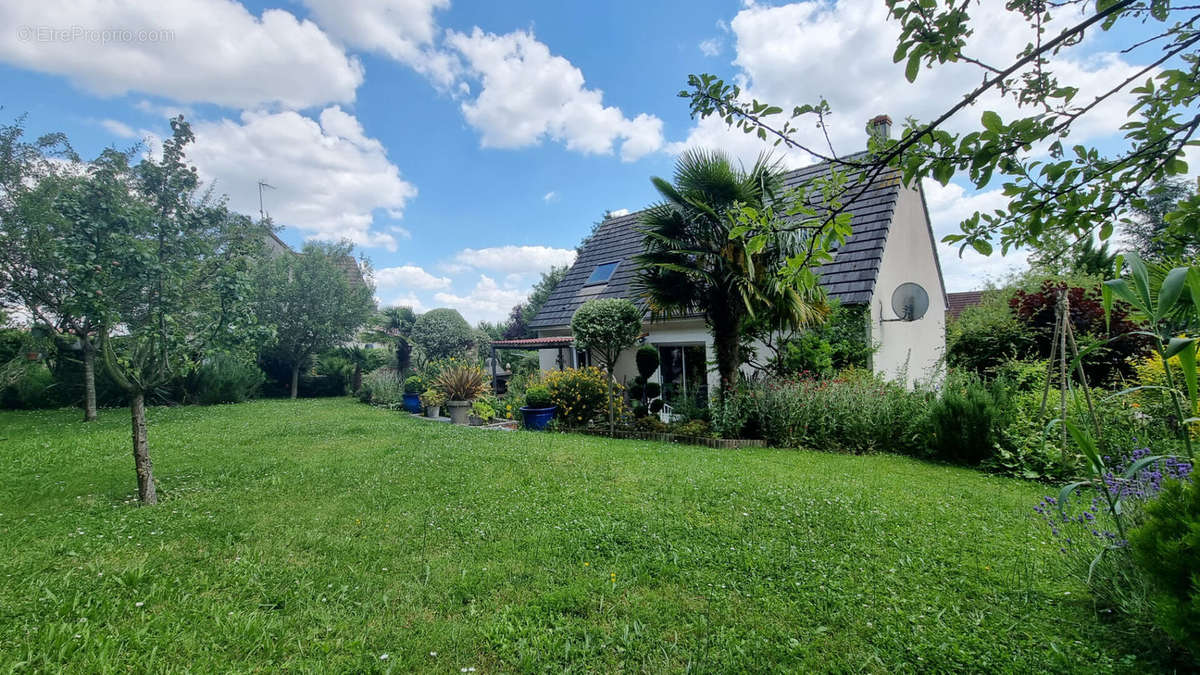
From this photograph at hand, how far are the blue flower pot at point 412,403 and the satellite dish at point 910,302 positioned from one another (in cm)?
1338

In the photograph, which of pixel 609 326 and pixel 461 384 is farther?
pixel 461 384

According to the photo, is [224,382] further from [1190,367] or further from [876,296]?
[1190,367]

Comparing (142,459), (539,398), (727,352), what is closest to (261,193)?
(539,398)

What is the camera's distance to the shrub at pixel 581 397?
10438 mm

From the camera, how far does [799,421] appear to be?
7.96 meters

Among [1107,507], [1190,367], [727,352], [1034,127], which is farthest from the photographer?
[727,352]

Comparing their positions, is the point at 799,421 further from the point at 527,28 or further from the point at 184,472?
the point at 184,472

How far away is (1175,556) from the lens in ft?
5.63

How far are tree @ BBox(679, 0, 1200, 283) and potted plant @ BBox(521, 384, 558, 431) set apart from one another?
9199 millimetres

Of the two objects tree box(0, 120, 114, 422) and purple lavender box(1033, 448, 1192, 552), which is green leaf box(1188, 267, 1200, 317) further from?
tree box(0, 120, 114, 422)

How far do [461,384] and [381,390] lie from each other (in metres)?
5.58

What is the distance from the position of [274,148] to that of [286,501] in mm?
9853

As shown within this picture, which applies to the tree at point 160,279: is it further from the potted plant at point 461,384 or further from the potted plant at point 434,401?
the potted plant at point 434,401

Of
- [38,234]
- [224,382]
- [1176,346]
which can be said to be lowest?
[224,382]
